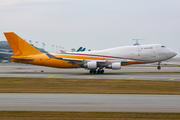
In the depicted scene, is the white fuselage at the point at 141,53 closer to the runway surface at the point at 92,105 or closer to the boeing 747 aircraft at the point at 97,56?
the boeing 747 aircraft at the point at 97,56


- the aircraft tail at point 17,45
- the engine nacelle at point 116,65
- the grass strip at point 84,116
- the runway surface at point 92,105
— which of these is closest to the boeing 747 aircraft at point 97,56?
the aircraft tail at point 17,45

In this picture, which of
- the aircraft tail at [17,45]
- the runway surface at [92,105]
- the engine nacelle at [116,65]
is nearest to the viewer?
the runway surface at [92,105]

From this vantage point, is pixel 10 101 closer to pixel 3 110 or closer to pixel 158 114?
pixel 3 110

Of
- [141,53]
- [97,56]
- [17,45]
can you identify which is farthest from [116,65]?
[17,45]

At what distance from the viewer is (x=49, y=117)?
37.4 feet

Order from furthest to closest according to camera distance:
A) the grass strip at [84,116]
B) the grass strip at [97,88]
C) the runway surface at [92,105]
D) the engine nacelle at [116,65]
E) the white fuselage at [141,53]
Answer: the white fuselage at [141,53] < the engine nacelle at [116,65] < the grass strip at [97,88] < the runway surface at [92,105] < the grass strip at [84,116]

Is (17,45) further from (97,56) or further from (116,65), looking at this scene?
A: (116,65)

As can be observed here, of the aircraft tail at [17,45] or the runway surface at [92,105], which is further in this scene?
the aircraft tail at [17,45]

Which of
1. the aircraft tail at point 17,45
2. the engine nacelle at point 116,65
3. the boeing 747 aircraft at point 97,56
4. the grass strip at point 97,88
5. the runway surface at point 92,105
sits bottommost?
the grass strip at point 97,88

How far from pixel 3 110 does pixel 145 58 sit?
1392 inches

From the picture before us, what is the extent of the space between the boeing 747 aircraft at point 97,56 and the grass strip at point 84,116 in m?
31.3

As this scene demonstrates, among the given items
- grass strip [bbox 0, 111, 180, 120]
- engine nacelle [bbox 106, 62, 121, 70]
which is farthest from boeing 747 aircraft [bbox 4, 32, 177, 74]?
grass strip [bbox 0, 111, 180, 120]

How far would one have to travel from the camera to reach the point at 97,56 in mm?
45375

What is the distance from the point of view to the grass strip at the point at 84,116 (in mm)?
11266
